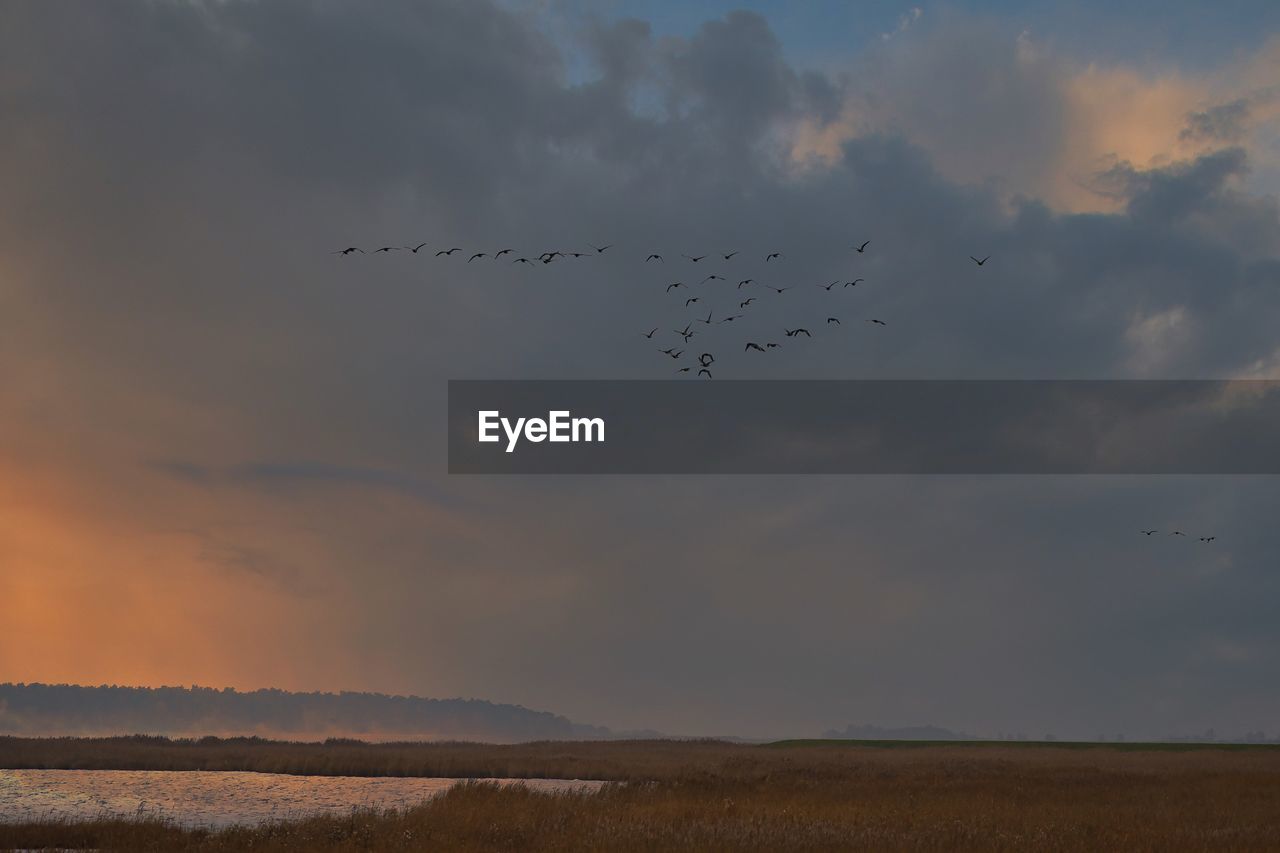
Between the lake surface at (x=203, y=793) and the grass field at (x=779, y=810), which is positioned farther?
the lake surface at (x=203, y=793)

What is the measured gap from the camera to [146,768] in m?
52.4

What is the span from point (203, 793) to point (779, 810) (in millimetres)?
24156

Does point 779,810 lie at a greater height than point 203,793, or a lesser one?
greater

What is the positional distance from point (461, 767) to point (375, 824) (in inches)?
1164

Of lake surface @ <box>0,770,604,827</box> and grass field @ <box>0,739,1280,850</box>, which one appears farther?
lake surface @ <box>0,770,604,827</box>

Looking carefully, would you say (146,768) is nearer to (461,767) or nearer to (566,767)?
(461,767)

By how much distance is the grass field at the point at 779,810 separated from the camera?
75.9ft

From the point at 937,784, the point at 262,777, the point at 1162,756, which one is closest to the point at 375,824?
the point at 937,784

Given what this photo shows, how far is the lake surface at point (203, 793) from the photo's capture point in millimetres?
32344

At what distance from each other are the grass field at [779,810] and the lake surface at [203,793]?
3.40 meters

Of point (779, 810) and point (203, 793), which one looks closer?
point (779, 810)

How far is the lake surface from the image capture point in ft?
106

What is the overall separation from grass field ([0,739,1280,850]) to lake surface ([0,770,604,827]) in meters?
3.40

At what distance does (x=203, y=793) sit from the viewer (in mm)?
39688
